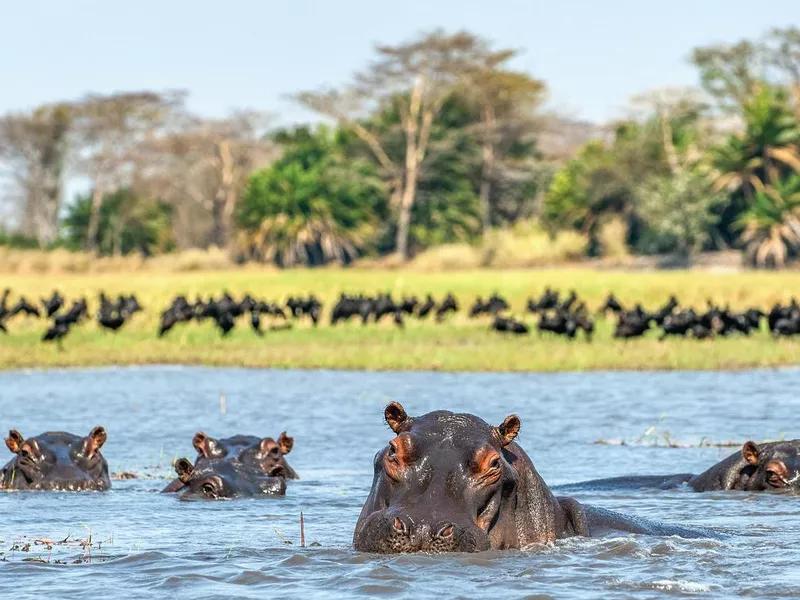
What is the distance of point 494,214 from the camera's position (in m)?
62.5

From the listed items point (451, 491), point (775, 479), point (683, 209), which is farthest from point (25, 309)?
point (683, 209)

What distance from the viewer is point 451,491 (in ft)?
19.9

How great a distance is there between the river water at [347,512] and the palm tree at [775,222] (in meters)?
28.8

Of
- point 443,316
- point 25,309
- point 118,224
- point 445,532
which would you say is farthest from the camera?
point 118,224

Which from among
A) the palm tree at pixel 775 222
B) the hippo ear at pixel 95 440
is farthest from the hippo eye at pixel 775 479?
the palm tree at pixel 775 222

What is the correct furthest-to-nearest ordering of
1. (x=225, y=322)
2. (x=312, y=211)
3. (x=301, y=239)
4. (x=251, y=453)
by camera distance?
(x=312, y=211), (x=301, y=239), (x=225, y=322), (x=251, y=453)

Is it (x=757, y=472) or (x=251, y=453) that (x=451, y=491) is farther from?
(x=251, y=453)

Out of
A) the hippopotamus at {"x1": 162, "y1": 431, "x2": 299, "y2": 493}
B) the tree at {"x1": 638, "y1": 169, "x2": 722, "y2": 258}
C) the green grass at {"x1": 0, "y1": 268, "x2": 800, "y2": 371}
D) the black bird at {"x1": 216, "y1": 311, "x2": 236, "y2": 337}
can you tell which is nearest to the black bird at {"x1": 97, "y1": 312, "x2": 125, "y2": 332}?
the green grass at {"x1": 0, "y1": 268, "x2": 800, "y2": 371}

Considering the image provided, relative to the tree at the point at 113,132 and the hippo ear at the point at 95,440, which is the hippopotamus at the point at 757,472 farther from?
the tree at the point at 113,132

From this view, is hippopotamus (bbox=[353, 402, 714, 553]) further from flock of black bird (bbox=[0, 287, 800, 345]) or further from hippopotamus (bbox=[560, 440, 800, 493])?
flock of black bird (bbox=[0, 287, 800, 345])

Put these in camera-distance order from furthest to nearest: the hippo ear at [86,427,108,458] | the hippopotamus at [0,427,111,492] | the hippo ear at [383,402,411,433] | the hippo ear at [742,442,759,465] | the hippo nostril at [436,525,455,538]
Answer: the hippopotamus at [0,427,111,492]
the hippo ear at [86,427,108,458]
the hippo ear at [742,442,759,465]
the hippo ear at [383,402,411,433]
the hippo nostril at [436,525,455,538]

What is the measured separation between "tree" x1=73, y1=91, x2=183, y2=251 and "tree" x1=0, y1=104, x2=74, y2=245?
4.28ft

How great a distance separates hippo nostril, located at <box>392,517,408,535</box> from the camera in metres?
5.90

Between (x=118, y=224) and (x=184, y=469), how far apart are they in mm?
51789
